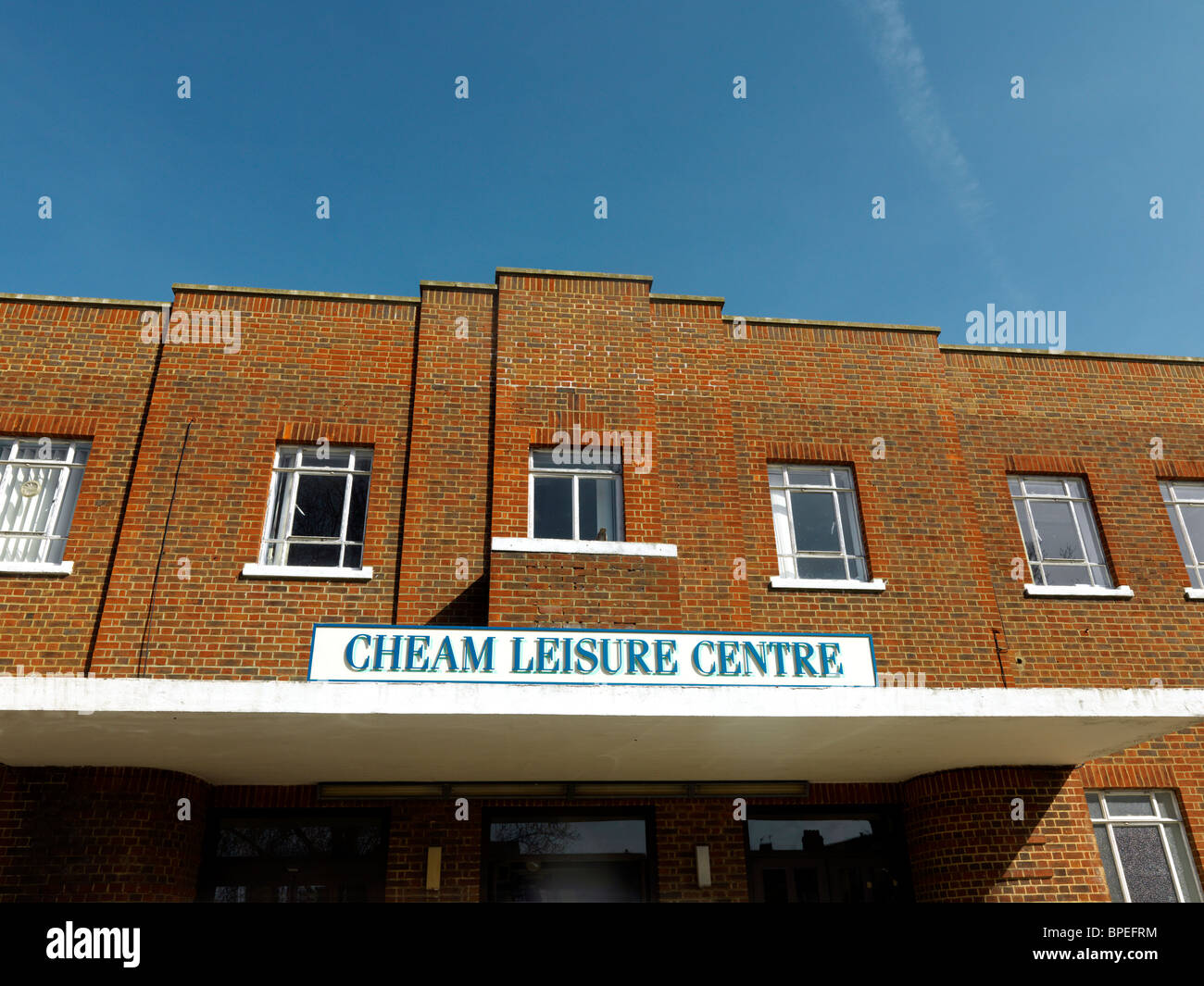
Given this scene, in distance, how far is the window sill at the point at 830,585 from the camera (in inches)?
413

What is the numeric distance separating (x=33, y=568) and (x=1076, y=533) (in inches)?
492

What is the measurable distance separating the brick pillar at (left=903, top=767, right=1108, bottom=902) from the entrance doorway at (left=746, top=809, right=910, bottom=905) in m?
0.33

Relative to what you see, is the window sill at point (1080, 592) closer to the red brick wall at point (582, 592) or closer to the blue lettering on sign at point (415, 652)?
the red brick wall at point (582, 592)

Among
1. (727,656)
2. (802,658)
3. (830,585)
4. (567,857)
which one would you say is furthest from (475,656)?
(830,585)

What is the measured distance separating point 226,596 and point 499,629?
3566 millimetres

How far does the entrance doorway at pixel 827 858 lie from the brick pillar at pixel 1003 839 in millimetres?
328

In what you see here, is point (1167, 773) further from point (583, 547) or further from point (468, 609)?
point (468, 609)

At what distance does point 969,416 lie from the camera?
12.1 metres

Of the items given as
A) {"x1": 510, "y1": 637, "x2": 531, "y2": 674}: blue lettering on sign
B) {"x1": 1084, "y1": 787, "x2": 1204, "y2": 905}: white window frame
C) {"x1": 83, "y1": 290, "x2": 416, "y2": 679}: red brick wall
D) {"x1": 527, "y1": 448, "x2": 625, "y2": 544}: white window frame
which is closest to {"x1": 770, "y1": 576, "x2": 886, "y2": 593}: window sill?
{"x1": 527, "y1": 448, "x2": 625, "y2": 544}: white window frame

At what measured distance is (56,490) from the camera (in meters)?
10.4

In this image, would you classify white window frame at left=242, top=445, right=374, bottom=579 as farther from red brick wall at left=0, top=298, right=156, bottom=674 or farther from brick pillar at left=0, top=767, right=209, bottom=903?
brick pillar at left=0, top=767, right=209, bottom=903
